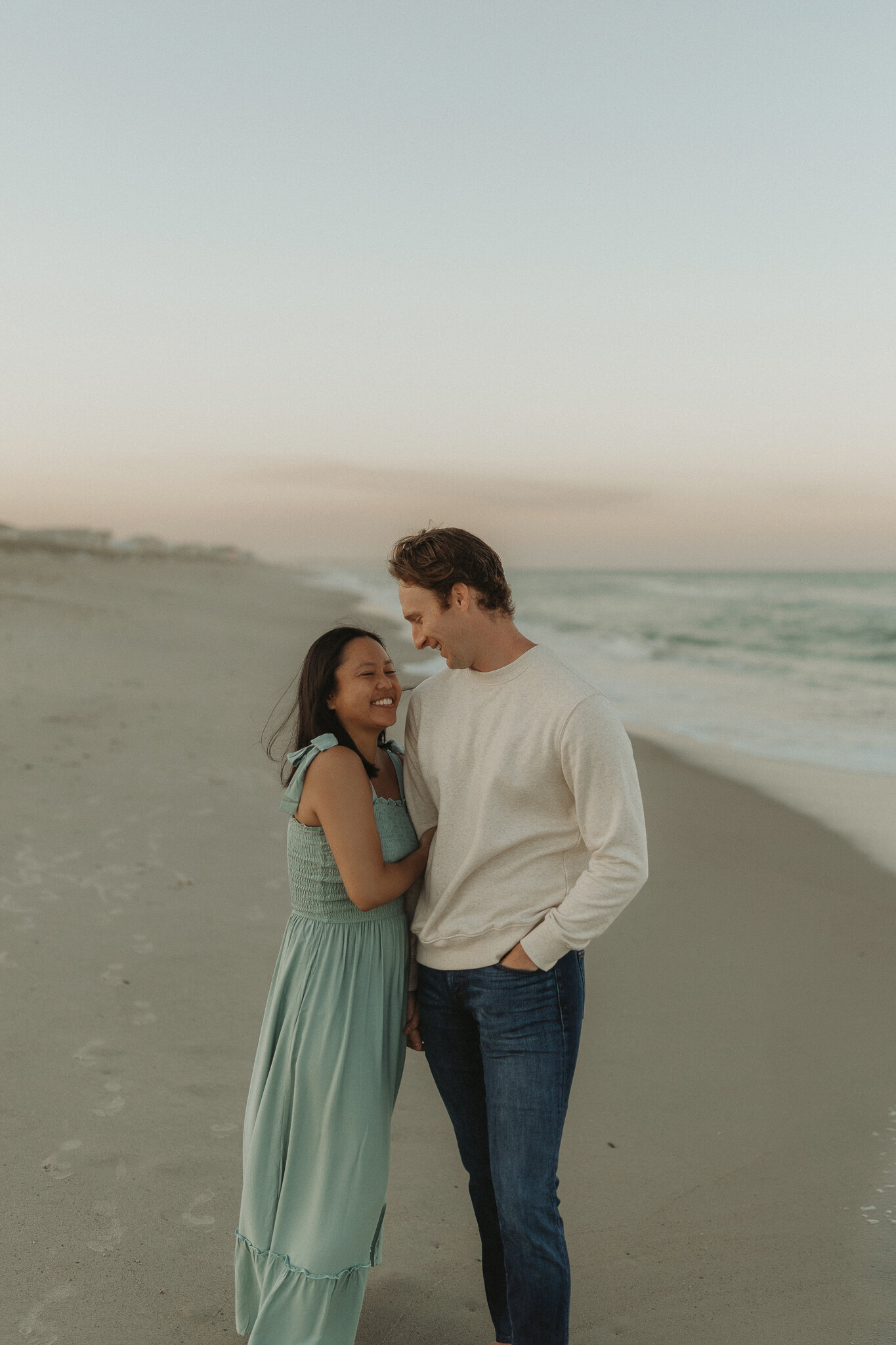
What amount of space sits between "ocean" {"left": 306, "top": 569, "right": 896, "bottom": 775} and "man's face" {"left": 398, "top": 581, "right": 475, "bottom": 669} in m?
7.11

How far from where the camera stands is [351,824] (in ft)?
7.40

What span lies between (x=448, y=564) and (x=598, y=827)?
0.65 metres

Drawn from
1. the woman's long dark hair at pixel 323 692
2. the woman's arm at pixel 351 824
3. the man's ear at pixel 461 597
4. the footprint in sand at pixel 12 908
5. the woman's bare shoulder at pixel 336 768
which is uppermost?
the man's ear at pixel 461 597

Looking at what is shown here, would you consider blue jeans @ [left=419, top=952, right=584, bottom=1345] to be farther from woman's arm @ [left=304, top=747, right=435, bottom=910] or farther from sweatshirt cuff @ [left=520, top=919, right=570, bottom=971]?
woman's arm @ [left=304, top=747, right=435, bottom=910]

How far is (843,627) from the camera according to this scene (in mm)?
34000

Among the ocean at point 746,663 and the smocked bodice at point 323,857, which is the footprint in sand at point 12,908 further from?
the ocean at point 746,663

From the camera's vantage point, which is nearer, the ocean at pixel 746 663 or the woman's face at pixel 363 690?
the woman's face at pixel 363 690

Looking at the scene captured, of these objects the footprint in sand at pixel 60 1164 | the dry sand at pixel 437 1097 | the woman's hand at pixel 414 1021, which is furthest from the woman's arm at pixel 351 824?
the footprint in sand at pixel 60 1164

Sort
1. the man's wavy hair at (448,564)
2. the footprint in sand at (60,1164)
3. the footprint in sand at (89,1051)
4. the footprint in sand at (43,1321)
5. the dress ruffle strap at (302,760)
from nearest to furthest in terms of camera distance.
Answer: the man's wavy hair at (448,564)
the dress ruffle strap at (302,760)
the footprint in sand at (43,1321)
the footprint in sand at (60,1164)
the footprint in sand at (89,1051)

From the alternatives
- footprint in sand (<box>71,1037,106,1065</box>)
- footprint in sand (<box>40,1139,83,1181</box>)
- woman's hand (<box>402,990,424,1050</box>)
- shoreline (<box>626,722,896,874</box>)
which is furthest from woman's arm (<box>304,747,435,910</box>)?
shoreline (<box>626,722,896,874</box>)

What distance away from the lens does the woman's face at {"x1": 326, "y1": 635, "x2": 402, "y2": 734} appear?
2389mm

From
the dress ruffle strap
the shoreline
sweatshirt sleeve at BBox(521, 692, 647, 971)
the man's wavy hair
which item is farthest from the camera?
the shoreline

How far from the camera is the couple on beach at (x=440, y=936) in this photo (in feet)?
7.03

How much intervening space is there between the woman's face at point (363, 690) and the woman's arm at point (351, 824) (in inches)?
5.0
